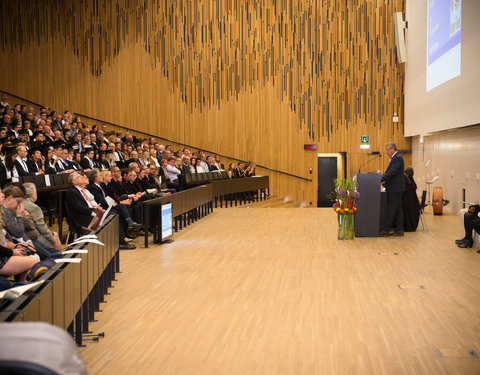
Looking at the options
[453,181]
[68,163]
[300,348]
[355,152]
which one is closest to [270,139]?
[355,152]

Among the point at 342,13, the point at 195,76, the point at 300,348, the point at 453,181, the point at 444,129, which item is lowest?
the point at 300,348

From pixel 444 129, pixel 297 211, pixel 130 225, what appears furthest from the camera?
pixel 297 211

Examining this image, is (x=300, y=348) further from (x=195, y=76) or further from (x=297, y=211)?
(x=195, y=76)

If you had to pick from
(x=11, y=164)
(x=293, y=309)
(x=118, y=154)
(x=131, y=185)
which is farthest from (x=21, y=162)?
(x=293, y=309)

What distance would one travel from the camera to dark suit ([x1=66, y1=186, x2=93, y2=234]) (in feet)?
22.1

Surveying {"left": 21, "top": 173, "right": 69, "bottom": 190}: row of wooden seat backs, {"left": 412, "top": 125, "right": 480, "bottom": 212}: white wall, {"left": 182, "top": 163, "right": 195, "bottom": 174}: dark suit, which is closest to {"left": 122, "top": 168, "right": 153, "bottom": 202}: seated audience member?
{"left": 21, "top": 173, "right": 69, "bottom": 190}: row of wooden seat backs

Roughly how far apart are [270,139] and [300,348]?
A: 13.4 m

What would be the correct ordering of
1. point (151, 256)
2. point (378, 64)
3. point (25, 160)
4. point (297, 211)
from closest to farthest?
point (151, 256) < point (25, 160) < point (297, 211) < point (378, 64)

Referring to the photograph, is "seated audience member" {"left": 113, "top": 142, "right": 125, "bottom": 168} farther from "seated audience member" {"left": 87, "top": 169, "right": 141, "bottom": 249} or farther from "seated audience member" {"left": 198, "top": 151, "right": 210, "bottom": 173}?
"seated audience member" {"left": 87, "top": 169, "right": 141, "bottom": 249}

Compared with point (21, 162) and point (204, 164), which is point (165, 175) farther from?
point (21, 162)

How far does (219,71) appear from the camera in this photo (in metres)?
16.9

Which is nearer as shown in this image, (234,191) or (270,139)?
(234,191)

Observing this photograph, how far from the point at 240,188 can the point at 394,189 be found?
6.10 meters

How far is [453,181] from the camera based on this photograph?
11.9 metres
